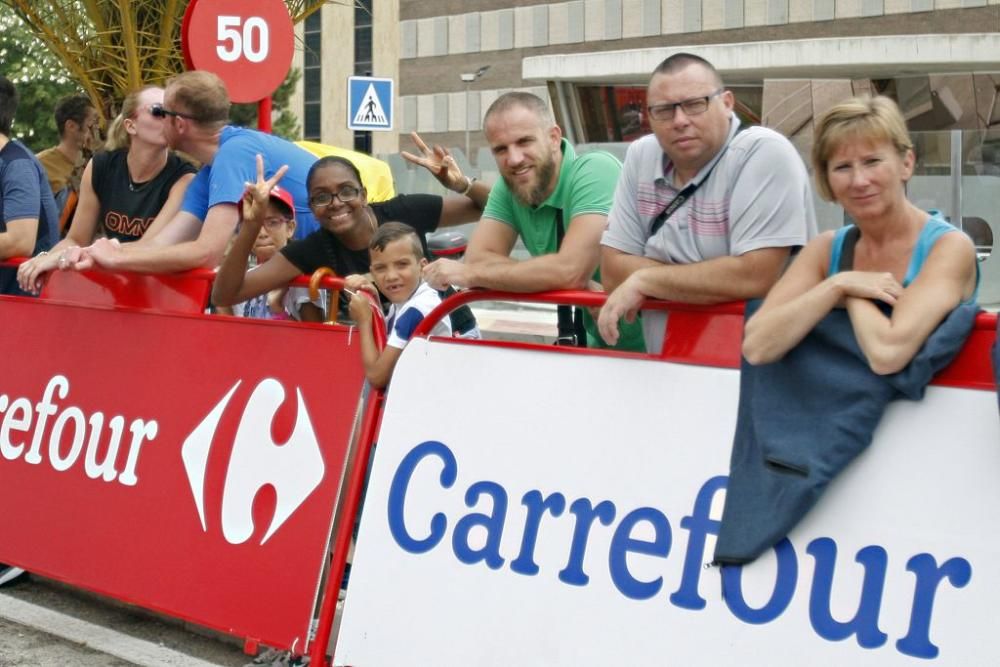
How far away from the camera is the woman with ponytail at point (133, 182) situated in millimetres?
6156

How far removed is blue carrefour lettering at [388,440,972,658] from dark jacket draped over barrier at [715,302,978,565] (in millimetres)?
80

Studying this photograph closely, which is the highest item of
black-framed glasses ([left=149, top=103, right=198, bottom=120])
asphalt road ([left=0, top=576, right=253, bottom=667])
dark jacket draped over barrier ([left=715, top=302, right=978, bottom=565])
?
black-framed glasses ([left=149, top=103, right=198, bottom=120])

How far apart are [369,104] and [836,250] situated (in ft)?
39.5

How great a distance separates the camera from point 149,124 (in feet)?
20.1

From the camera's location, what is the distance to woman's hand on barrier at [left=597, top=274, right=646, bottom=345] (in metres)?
3.90

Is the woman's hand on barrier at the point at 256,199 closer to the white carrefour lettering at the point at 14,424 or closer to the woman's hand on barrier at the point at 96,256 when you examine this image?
the woman's hand on barrier at the point at 96,256

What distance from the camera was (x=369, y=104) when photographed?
49.9ft

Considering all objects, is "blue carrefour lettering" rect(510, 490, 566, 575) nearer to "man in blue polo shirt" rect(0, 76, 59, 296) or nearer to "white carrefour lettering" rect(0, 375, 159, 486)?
"white carrefour lettering" rect(0, 375, 159, 486)

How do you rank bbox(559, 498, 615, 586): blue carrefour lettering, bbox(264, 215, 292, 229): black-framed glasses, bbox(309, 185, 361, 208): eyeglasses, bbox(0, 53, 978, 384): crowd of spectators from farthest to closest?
1. bbox(264, 215, 292, 229): black-framed glasses
2. bbox(309, 185, 361, 208): eyeglasses
3. bbox(559, 498, 615, 586): blue carrefour lettering
4. bbox(0, 53, 978, 384): crowd of spectators

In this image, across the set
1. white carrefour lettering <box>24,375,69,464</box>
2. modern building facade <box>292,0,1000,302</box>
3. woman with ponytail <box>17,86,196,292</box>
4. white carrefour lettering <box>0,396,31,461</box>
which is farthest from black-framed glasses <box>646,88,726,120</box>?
modern building facade <box>292,0,1000,302</box>

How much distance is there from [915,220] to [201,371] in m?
2.76

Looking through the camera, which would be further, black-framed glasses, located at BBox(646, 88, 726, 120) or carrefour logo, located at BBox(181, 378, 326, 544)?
carrefour logo, located at BBox(181, 378, 326, 544)

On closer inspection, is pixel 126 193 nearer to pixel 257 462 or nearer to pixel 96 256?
pixel 96 256

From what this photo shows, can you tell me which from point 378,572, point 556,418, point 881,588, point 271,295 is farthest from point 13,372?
point 881,588
